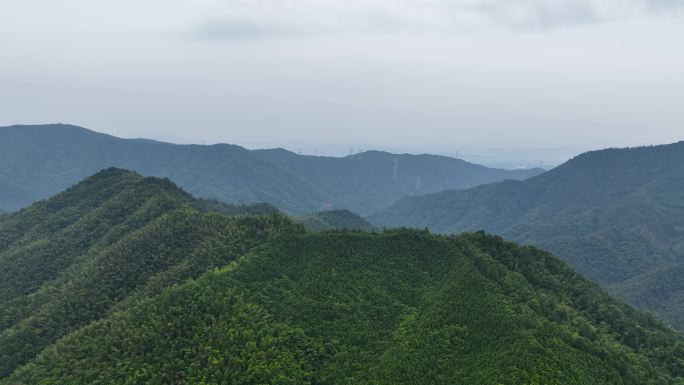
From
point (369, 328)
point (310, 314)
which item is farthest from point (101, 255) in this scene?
point (369, 328)

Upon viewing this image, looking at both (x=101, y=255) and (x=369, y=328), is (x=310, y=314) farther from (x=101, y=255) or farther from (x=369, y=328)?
(x=101, y=255)

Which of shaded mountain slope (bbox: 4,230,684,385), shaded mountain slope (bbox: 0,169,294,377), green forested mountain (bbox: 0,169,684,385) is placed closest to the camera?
shaded mountain slope (bbox: 4,230,684,385)

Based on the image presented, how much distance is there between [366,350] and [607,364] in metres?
27.4

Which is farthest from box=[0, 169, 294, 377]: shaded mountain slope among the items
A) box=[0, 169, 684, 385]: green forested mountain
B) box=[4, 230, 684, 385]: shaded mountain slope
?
box=[4, 230, 684, 385]: shaded mountain slope

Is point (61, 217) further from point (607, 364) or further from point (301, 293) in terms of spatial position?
point (607, 364)

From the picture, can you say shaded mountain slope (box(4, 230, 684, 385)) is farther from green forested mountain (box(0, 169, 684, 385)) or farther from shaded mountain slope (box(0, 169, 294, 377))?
shaded mountain slope (box(0, 169, 294, 377))

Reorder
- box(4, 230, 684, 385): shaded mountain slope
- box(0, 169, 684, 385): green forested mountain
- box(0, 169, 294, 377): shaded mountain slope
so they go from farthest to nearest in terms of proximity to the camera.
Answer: box(0, 169, 294, 377): shaded mountain slope < box(0, 169, 684, 385): green forested mountain < box(4, 230, 684, 385): shaded mountain slope

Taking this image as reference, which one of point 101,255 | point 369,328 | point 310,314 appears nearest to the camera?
point 369,328

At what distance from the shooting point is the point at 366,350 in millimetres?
60344

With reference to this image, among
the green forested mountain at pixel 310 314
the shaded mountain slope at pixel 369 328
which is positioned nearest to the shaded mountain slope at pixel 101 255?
the green forested mountain at pixel 310 314

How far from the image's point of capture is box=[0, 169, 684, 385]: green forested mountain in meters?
55.5

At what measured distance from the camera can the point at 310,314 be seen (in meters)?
65.6

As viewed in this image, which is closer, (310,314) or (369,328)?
(369,328)

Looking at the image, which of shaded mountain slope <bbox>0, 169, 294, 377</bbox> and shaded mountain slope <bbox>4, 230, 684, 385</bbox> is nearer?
shaded mountain slope <bbox>4, 230, 684, 385</bbox>
